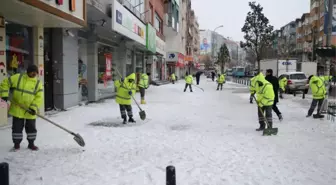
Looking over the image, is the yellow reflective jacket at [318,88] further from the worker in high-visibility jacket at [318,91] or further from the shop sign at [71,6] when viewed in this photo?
the shop sign at [71,6]

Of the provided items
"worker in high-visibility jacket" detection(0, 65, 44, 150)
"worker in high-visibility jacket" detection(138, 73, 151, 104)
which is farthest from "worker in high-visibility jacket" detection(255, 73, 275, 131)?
"worker in high-visibility jacket" detection(138, 73, 151, 104)

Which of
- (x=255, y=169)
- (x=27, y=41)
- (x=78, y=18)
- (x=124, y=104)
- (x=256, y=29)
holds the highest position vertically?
(x=256, y=29)

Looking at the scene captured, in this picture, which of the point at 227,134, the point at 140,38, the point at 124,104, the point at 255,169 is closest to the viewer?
the point at 255,169

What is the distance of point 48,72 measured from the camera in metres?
11.9

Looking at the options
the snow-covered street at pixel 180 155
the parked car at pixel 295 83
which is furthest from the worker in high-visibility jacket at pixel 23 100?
the parked car at pixel 295 83

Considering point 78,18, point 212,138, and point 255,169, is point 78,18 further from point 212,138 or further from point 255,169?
point 255,169

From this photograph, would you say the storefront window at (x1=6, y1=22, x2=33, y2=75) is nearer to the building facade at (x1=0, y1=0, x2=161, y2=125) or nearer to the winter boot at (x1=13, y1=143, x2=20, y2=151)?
the building facade at (x1=0, y1=0, x2=161, y2=125)

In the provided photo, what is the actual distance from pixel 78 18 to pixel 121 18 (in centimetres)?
457

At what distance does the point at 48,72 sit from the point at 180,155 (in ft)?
24.3

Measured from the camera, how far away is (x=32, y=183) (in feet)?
15.3

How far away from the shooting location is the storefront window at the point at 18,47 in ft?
31.0

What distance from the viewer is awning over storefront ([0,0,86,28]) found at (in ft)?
24.3

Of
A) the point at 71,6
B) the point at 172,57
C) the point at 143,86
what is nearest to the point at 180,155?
the point at 71,6

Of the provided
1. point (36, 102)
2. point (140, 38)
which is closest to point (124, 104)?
point (36, 102)
